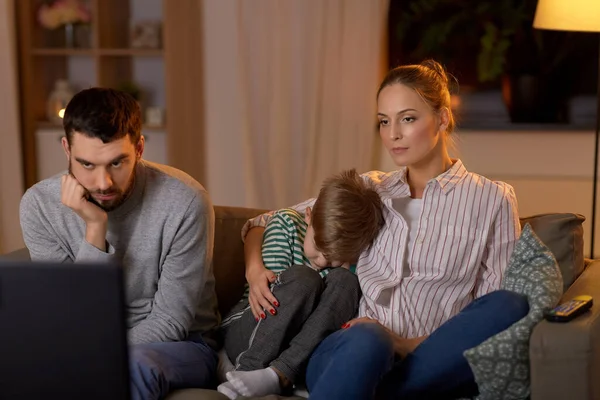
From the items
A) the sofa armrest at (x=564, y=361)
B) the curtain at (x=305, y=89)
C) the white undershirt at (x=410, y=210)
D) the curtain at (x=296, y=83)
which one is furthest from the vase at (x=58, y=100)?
the sofa armrest at (x=564, y=361)

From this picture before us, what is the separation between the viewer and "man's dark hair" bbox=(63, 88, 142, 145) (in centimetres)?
193

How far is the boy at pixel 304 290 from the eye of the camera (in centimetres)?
200

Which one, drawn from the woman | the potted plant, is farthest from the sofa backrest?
the potted plant

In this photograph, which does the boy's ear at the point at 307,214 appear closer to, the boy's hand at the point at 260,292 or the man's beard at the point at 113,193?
the boy's hand at the point at 260,292

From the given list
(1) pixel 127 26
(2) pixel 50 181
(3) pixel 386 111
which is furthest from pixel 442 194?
(1) pixel 127 26

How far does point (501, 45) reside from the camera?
385cm

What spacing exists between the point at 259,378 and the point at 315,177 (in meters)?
2.08

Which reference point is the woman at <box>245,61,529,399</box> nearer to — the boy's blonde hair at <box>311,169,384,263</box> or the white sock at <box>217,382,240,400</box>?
the boy's blonde hair at <box>311,169,384,263</box>

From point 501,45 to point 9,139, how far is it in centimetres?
224

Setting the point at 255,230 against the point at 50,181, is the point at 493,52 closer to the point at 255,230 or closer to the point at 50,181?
the point at 255,230

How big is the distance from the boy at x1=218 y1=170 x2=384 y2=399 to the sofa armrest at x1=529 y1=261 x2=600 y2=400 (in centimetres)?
52

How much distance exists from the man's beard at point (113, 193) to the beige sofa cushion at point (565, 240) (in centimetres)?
99

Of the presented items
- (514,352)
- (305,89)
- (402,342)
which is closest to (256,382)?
(402,342)

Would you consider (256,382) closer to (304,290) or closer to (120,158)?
(304,290)
